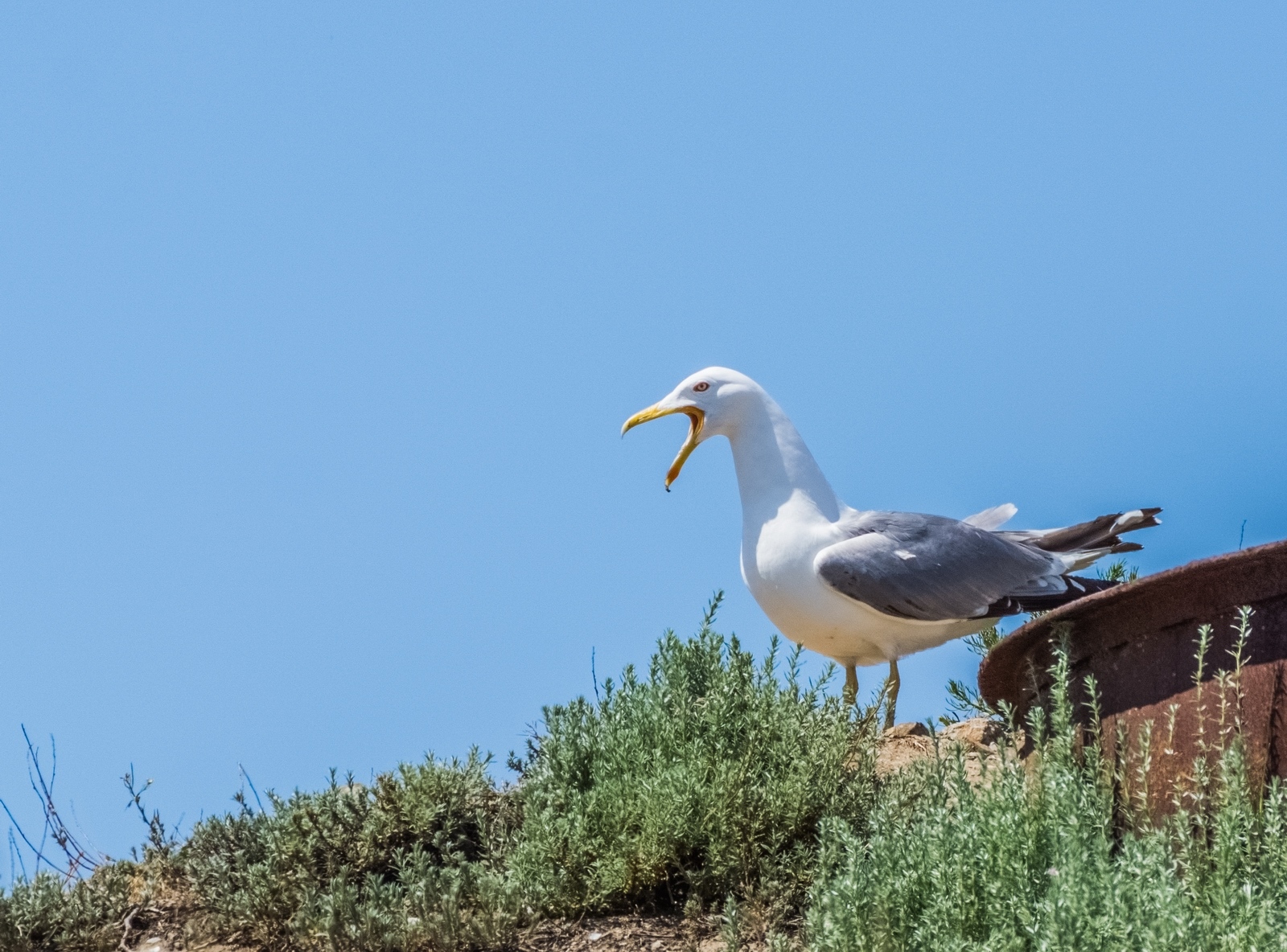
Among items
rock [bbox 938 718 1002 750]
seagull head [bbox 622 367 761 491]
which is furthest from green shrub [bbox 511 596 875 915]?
seagull head [bbox 622 367 761 491]

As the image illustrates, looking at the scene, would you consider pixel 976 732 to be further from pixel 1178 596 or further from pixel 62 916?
pixel 62 916

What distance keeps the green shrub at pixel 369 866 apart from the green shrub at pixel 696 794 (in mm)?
229

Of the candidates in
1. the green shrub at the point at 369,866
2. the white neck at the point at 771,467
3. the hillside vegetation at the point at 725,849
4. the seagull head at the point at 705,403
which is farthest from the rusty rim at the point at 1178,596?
the seagull head at the point at 705,403

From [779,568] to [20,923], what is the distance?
3408 millimetres

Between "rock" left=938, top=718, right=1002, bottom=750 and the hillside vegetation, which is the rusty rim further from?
"rock" left=938, top=718, right=1002, bottom=750

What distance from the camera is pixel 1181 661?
164 inches

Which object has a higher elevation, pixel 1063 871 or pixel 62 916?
pixel 62 916

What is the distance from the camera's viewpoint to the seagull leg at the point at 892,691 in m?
6.43

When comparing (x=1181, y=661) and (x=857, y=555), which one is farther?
(x=857, y=555)

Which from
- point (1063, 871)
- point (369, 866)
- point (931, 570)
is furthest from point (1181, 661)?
point (369, 866)

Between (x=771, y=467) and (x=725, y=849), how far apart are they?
286 centimetres

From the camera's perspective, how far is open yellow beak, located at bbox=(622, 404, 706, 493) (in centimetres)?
708

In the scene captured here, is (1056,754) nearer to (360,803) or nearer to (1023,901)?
(1023,901)

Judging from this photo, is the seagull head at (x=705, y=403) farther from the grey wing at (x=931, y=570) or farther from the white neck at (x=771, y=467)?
the grey wing at (x=931, y=570)
